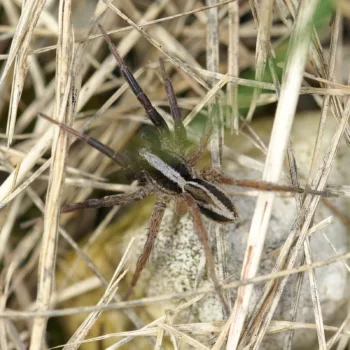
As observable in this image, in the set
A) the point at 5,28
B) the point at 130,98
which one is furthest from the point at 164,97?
the point at 5,28

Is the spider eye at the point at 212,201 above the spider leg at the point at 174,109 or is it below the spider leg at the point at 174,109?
below

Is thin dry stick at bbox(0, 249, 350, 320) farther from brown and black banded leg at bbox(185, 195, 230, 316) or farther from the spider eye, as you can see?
the spider eye

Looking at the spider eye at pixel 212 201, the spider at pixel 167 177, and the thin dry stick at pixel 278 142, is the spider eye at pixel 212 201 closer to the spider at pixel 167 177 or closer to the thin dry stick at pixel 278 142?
the spider at pixel 167 177

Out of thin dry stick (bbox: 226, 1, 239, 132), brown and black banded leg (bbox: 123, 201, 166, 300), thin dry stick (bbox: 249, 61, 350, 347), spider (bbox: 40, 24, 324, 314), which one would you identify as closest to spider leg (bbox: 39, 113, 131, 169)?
spider (bbox: 40, 24, 324, 314)

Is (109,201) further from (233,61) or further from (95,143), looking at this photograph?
(233,61)

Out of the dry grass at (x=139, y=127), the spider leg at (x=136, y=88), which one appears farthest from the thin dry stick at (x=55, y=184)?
the spider leg at (x=136, y=88)
